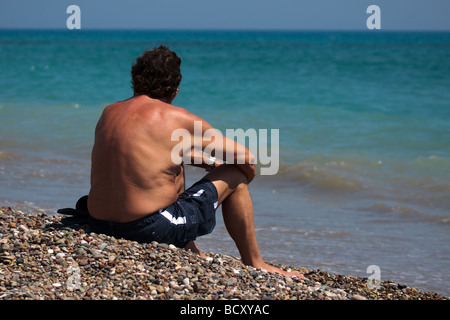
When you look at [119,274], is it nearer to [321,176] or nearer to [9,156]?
[321,176]

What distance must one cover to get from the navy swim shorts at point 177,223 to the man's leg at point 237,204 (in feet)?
0.26

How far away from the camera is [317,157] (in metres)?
9.02

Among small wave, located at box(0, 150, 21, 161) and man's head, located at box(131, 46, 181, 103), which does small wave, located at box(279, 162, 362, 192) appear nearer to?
small wave, located at box(0, 150, 21, 161)

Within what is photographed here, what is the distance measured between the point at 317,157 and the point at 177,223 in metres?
5.68

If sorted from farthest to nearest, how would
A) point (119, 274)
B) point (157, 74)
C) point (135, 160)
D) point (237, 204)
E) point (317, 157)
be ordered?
1. point (317, 157)
2. point (237, 204)
3. point (157, 74)
4. point (135, 160)
5. point (119, 274)

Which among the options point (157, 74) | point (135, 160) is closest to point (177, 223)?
point (135, 160)

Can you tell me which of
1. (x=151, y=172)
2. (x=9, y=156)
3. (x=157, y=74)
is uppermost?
(x=157, y=74)

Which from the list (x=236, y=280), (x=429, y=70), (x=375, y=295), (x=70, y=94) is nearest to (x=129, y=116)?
(x=236, y=280)

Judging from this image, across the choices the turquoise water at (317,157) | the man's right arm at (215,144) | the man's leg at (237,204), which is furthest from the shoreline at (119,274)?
the turquoise water at (317,157)

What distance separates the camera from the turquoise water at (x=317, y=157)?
17.6ft

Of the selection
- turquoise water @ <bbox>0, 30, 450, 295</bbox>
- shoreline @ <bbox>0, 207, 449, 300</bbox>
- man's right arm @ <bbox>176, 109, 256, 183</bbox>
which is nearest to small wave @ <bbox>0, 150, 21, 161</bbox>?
turquoise water @ <bbox>0, 30, 450, 295</bbox>

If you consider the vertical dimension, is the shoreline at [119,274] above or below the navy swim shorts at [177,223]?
below

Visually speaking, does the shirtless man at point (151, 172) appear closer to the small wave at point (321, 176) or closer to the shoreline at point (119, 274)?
the shoreline at point (119, 274)

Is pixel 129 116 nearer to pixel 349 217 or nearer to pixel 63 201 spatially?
pixel 63 201
